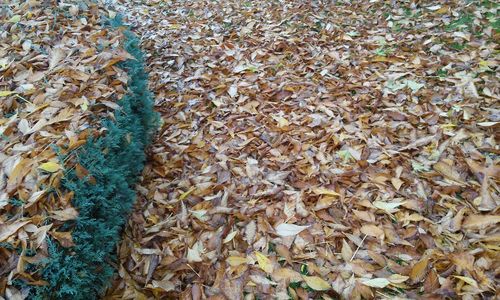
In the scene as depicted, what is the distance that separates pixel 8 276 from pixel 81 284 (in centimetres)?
32

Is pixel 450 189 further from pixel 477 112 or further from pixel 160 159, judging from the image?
pixel 160 159

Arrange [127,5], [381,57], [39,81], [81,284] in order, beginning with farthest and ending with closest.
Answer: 1. [127,5]
2. [381,57]
3. [39,81]
4. [81,284]

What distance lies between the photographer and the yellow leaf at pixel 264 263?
7.01 ft

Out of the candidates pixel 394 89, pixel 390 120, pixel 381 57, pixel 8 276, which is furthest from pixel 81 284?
pixel 381 57

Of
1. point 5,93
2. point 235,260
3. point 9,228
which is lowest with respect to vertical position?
point 235,260

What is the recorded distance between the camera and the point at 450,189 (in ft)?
7.84

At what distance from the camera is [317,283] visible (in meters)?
2.03

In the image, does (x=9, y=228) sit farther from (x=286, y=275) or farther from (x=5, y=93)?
(x=286, y=275)

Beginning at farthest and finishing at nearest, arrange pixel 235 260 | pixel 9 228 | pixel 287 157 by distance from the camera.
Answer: pixel 287 157, pixel 235 260, pixel 9 228

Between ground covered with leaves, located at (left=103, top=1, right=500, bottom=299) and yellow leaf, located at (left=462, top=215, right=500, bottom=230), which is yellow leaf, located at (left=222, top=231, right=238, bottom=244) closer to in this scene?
ground covered with leaves, located at (left=103, top=1, right=500, bottom=299)

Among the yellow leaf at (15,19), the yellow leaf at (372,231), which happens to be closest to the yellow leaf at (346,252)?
the yellow leaf at (372,231)

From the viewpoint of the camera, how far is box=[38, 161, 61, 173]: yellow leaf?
181 centimetres

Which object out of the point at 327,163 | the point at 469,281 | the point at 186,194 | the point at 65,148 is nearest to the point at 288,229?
the point at 327,163

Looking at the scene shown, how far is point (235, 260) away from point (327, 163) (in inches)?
38.9
